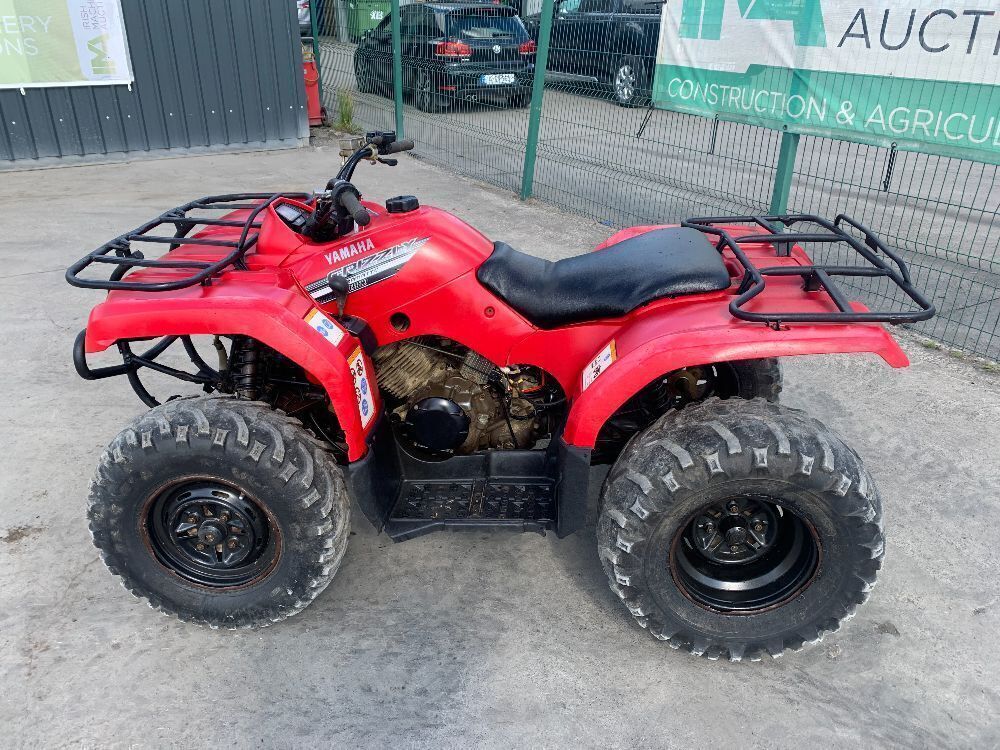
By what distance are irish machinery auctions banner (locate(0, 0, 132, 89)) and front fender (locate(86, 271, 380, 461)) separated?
746 centimetres

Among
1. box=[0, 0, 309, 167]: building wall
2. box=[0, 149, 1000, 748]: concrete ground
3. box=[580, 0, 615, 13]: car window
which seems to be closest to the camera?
box=[0, 149, 1000, 748]: concrete ground

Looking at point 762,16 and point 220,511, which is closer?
point 220,511

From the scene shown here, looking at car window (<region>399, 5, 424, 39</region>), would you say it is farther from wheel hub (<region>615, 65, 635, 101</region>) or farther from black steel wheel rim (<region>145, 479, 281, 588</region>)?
black steel wheel rim (<region>145, 479, 281, 588</region>)

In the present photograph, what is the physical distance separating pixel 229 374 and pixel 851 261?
545cm

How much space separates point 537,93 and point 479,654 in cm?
593

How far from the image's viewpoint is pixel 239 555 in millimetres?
2787

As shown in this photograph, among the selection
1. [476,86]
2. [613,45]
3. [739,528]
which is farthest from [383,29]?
[739,528]

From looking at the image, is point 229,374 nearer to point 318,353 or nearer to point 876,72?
point 318,353

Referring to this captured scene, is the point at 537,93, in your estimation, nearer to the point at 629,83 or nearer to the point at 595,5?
the point at 595,5

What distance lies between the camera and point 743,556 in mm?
2756

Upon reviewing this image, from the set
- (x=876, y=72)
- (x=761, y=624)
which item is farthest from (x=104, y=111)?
(x=761, y=624)

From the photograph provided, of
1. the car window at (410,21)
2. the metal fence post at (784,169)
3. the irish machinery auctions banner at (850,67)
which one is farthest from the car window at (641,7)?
the car window at (410,21)

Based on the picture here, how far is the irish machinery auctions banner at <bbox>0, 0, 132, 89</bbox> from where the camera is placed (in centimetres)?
823

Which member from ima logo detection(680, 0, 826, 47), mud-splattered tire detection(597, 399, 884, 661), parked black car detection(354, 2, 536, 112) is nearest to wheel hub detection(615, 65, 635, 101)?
ima logo detection(680, 0, 826, 47)
